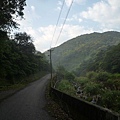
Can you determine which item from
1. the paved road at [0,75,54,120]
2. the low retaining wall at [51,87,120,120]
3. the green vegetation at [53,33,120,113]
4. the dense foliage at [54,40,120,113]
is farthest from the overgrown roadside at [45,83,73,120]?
the dense foliage at [54,40,120,113]

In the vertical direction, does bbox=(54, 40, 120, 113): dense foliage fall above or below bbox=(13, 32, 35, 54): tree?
below

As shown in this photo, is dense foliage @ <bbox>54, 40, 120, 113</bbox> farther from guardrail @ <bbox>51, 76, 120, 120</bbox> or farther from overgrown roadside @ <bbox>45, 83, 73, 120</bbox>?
guardrail @ <bbox>51, 76, 120, 120</bbox>

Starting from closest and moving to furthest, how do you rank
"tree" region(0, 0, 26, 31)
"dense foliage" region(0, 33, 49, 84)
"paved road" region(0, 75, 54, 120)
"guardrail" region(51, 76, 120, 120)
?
"guardrail" region(51, 76, 120, 120) < "paved road" region(0, 75, 54, 120) < "tree" region(0, 0, 26, 31) < "dense foliage" region(0, 33, 49, 84)

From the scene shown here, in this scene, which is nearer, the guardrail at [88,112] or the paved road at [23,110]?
the guardrail at [88,112]

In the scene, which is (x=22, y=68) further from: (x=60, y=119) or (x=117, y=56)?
(x=117, y=56)

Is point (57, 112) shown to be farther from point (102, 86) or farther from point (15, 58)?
point (102, 86)

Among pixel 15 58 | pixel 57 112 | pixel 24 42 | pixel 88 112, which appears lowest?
pixel 57 112

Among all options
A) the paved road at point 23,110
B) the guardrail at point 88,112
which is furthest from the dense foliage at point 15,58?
the guardrail at point 88,112

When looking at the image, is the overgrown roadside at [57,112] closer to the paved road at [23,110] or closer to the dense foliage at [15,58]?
the paved road at [23,110]

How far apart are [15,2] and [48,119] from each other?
14.6 metres

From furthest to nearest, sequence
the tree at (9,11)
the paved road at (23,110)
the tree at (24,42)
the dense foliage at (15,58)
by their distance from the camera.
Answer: the tree at (24,42) → the dense foliage at (15,58) → the tree at (9,11) → the paved road at (23,110)

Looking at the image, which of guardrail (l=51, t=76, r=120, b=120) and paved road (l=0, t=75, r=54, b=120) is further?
paved road (l=0, t=75, r=54, b=120)

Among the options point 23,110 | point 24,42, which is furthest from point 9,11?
point 24,42

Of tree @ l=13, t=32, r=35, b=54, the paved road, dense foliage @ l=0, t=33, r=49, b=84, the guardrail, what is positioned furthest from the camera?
tree @ l=13, t=32, r=35, b=54
